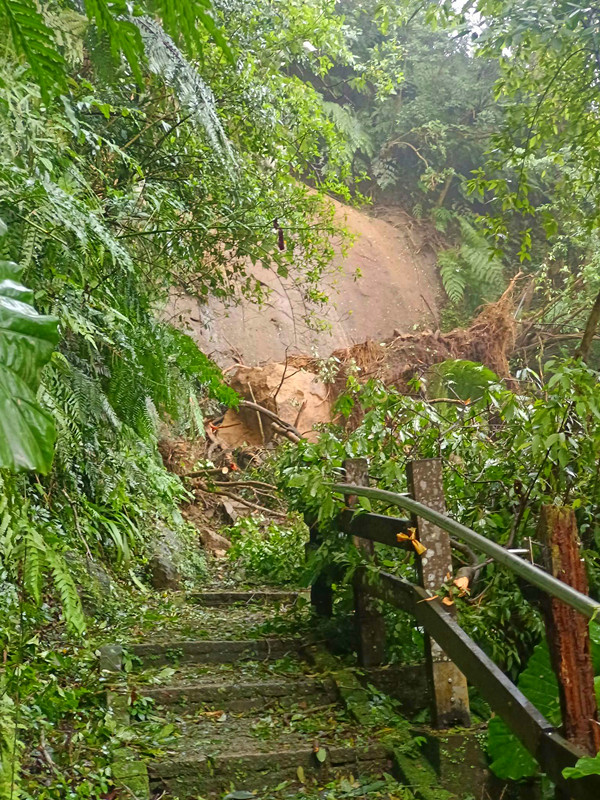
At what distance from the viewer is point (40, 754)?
2.38m

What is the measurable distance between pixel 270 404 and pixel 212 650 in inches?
220

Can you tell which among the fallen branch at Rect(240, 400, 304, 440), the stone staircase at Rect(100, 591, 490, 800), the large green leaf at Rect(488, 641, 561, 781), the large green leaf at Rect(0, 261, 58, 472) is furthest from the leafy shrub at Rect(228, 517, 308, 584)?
the large green leaf at Rect(0, 261, 58, 472)

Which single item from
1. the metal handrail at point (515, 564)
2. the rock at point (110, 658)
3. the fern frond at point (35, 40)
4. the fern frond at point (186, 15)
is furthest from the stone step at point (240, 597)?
the fern frond at point (186, 15)

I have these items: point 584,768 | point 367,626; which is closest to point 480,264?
point 367,626

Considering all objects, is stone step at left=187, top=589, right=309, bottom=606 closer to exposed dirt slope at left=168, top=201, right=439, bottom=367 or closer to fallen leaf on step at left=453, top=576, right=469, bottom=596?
fallen leaf on step at left=453, top=576, right=469, bottom=596

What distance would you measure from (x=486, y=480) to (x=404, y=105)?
12.7 meters

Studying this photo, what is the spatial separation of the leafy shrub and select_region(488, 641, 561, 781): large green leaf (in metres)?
3.06

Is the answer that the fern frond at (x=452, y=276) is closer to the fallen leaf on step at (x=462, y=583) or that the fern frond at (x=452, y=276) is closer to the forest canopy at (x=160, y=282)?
the forest canopy at (x=160, y=282)

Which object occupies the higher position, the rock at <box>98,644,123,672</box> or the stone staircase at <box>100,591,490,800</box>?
the rock at <box>98,644,123,672</box>

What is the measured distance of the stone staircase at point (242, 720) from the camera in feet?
8.22

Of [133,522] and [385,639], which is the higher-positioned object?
[133,522]

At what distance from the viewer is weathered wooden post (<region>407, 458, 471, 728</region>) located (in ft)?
8.41

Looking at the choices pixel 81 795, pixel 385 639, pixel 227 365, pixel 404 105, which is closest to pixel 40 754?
pixel 81 795

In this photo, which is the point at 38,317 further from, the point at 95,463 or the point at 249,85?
the point at 249,85
